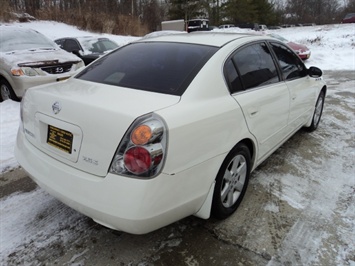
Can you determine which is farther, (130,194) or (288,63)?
(288,63)

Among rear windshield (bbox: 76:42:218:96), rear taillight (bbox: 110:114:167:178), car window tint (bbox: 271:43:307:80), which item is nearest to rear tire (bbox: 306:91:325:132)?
car window tint (bbox: 271:43:307:80)

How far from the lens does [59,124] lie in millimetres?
2230

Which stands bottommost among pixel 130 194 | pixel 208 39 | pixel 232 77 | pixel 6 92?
pixel 6 92

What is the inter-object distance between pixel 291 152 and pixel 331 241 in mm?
1827

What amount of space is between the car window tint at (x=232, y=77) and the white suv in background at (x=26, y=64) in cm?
464

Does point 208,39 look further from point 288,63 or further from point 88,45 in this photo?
point 88,45

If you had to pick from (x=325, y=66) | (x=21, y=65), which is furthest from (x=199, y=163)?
(x=325, y=66)

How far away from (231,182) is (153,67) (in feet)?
3.88

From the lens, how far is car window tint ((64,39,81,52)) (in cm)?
1030

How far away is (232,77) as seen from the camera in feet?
8.89

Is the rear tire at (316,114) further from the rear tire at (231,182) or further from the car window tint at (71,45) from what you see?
the car window tint at (71,45)

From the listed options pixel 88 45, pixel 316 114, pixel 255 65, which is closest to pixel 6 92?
pixel 88 45

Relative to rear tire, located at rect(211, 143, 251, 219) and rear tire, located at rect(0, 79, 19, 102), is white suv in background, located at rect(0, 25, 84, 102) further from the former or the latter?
rear tire, located at rect(211, 143, 251, 219)

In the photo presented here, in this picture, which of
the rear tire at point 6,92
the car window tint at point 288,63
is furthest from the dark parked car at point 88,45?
the car window tint at point 288,63
